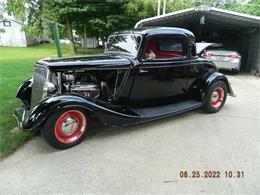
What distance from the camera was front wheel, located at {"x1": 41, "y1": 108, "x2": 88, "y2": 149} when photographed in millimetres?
3264

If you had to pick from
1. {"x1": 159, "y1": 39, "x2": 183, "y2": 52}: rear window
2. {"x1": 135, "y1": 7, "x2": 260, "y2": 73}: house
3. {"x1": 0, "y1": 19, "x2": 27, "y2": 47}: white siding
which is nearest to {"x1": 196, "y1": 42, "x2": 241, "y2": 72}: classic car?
{"x1": 135, "y1": 7, "x2": 260, "y2": 73}: house

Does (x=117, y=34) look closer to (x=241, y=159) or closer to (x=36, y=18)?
(x=36, y=18)

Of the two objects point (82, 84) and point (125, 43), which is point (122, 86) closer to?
point (82, 84)

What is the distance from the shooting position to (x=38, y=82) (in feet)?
12.6

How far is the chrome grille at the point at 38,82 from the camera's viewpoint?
12.0 ft

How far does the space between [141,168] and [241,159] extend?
153 cm

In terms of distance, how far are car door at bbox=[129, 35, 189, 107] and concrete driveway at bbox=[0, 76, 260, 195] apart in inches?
21.4

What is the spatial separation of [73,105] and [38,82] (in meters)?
0.94

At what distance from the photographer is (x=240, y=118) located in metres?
4.96

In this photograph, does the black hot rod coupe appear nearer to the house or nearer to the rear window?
the rear window

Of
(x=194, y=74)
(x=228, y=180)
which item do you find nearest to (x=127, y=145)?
(x=228, y=180)

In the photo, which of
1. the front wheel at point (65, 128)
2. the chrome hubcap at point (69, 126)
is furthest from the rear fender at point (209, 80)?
the chrome hubcap at point (69, 126)

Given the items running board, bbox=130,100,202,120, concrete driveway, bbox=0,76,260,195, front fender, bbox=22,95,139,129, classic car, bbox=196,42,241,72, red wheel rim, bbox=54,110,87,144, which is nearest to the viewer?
concrete driveway, bbox=0,76,260,195

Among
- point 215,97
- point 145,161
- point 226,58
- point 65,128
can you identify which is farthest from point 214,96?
point 226,58
